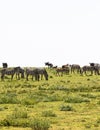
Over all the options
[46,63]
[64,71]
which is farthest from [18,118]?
[46,63]

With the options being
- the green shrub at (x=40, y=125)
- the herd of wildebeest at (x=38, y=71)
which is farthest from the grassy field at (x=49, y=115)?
the herd of wildebeest at (x=38, y=71)

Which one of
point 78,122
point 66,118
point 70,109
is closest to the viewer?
point 78,122

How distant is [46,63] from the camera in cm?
10144

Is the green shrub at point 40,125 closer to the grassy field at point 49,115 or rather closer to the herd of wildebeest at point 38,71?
the grassy field at point 49,115

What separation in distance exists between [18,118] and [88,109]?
5.80 m

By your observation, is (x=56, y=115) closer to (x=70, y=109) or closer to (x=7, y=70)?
(x=70, y=109)

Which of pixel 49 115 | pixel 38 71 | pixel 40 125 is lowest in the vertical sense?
pixel 40 125

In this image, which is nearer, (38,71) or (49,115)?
(49,115)

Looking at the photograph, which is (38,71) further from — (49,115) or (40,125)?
(40,125)

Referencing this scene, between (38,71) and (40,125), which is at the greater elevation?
(38,71)

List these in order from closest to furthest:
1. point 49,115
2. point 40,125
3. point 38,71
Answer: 1. point 40,125
2. point 49,115
3. point 38,71

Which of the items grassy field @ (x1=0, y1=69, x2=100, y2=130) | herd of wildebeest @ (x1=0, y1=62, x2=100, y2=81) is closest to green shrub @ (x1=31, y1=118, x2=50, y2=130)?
grassy field @ (x1=0, y1=69, x2=100, y2=130)

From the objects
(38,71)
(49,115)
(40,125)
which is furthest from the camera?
(38,71)

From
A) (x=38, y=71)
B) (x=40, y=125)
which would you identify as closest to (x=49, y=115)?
(x=40, y=125)
